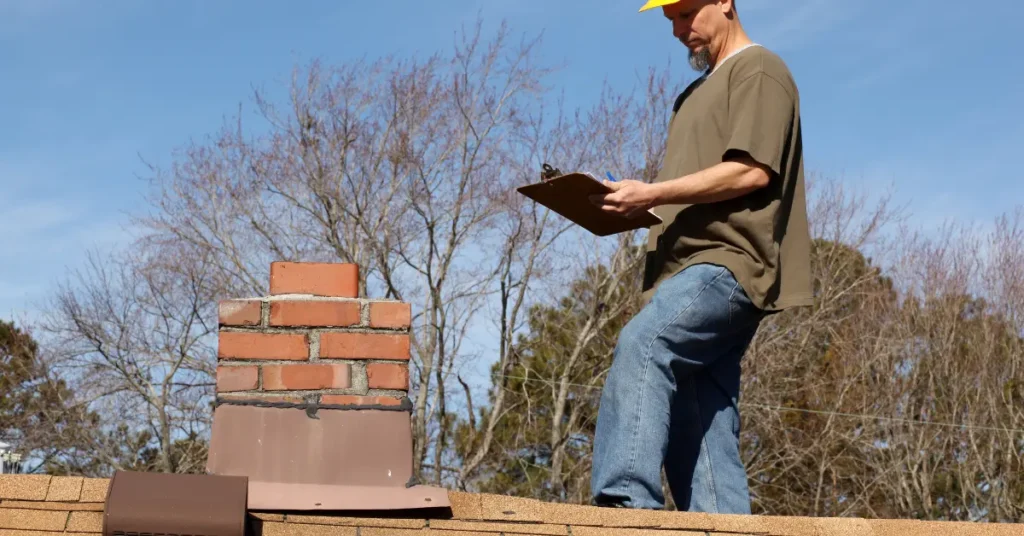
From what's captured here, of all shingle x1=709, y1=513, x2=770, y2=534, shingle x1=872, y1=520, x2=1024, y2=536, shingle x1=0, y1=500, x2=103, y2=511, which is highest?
shingle x1=0, y1=500, x2=103, y2=511

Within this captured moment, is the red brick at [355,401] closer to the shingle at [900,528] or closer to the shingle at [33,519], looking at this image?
the shingle at [33,519]

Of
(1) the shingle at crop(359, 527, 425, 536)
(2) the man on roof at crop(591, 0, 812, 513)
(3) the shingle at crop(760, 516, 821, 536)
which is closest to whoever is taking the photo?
(1) the shingle at crop(359, 527, 425, 536)

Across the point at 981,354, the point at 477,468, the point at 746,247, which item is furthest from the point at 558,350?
the point at 746,247

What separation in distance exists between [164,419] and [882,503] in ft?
42.7

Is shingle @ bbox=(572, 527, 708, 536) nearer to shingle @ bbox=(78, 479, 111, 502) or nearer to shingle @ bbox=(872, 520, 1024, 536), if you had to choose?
shingle @ bbox=(872, 520, 1024, 536)

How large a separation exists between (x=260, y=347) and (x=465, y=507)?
0.69 m

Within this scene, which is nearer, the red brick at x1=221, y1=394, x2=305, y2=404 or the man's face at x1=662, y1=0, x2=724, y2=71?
the red brick at x1=221, y1=394, x2=305, y2=404

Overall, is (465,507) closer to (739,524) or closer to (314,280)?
(739,524)

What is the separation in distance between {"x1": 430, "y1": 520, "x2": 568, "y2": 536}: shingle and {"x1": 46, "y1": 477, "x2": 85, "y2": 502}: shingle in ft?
2.37

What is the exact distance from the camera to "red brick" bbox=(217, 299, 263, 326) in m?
2.81

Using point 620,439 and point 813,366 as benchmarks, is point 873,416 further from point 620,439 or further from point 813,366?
point 620,439

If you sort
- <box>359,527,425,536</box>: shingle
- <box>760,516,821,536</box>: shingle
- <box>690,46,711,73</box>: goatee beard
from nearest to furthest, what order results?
<box>359,527,425,536</box>: shingle
<box>760,516,821,536</box>: shingle
<box>690,46,711,73</box>: goatee beard

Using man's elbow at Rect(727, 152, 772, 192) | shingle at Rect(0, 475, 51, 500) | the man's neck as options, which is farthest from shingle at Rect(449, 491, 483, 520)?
the man's neck

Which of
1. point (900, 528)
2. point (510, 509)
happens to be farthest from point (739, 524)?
point (510, 509)
